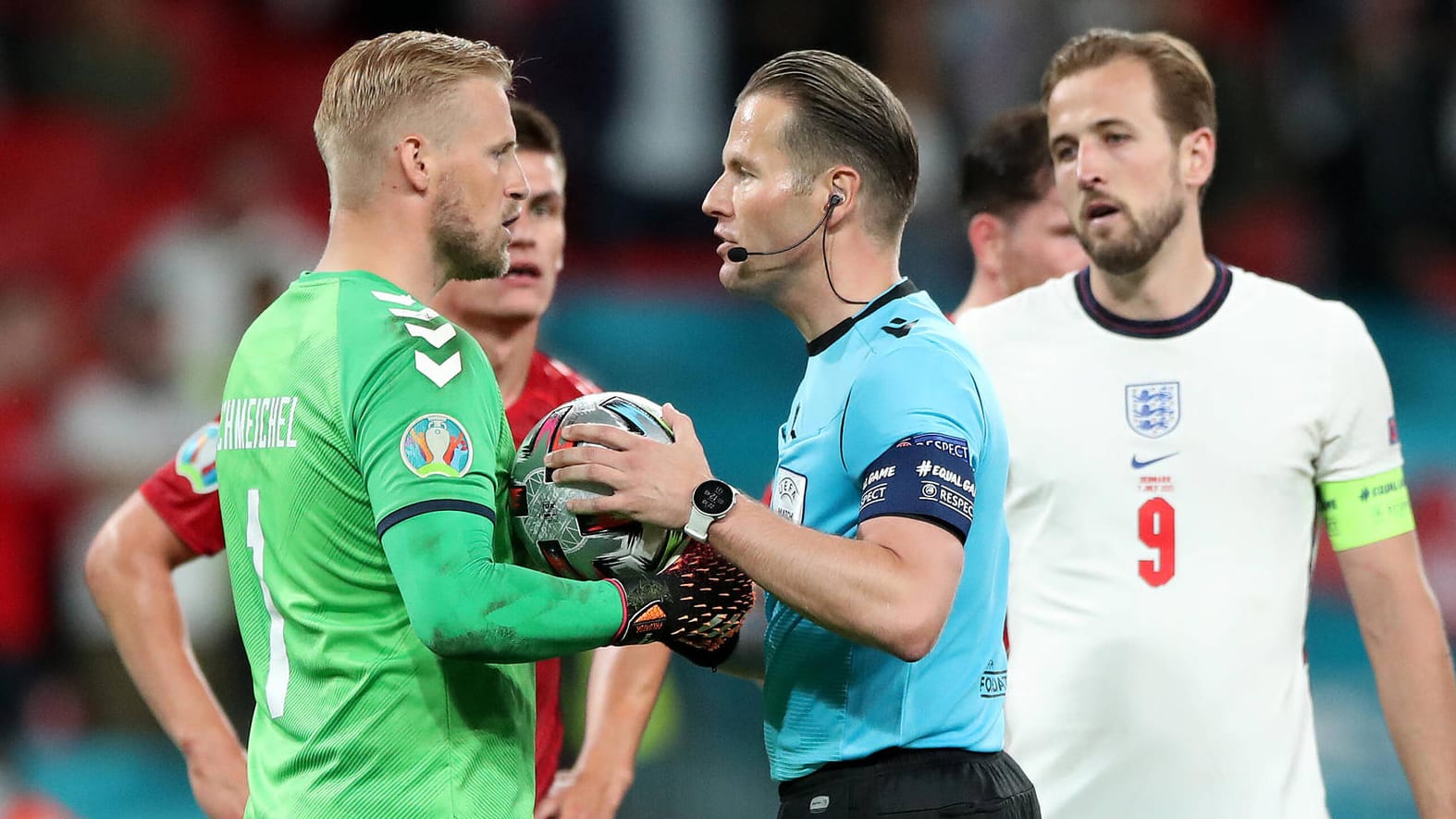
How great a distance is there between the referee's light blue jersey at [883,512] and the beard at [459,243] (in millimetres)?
705

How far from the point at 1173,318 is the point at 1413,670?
3.43ft

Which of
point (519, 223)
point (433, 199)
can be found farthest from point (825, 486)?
point (519, 223)

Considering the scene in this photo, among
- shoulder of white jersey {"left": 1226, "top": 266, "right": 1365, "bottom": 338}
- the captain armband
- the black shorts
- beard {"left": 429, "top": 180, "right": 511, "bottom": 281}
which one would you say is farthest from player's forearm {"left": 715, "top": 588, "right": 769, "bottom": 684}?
shoulder of white jersey {"left": 1226, "top": 266, "right": 1365, "bottom": 338}

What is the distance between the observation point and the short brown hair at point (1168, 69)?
457cm

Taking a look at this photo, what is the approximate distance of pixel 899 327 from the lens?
3398mm

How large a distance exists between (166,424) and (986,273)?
4891 millimetres

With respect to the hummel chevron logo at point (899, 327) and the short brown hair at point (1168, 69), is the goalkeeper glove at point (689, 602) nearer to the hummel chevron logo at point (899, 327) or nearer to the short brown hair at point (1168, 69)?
the hummel chevron logo at point (899, 327)

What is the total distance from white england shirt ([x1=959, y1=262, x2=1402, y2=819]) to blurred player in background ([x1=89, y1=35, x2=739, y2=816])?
1.04 metres

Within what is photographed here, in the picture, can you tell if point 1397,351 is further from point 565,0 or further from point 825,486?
point 825,486

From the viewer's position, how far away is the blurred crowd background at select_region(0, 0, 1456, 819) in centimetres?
844

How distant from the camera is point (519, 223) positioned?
4.74m

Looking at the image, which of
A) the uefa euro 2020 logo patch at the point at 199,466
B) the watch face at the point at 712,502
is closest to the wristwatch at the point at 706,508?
the watch face at the point at 712,502

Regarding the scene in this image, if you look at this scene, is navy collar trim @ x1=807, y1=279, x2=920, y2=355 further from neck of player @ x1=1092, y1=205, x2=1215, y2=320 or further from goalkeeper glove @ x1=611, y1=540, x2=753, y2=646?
neck of player @ x1=1092, y1=205, x2=1215, y2=320

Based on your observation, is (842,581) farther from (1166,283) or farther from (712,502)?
(1166,283)
